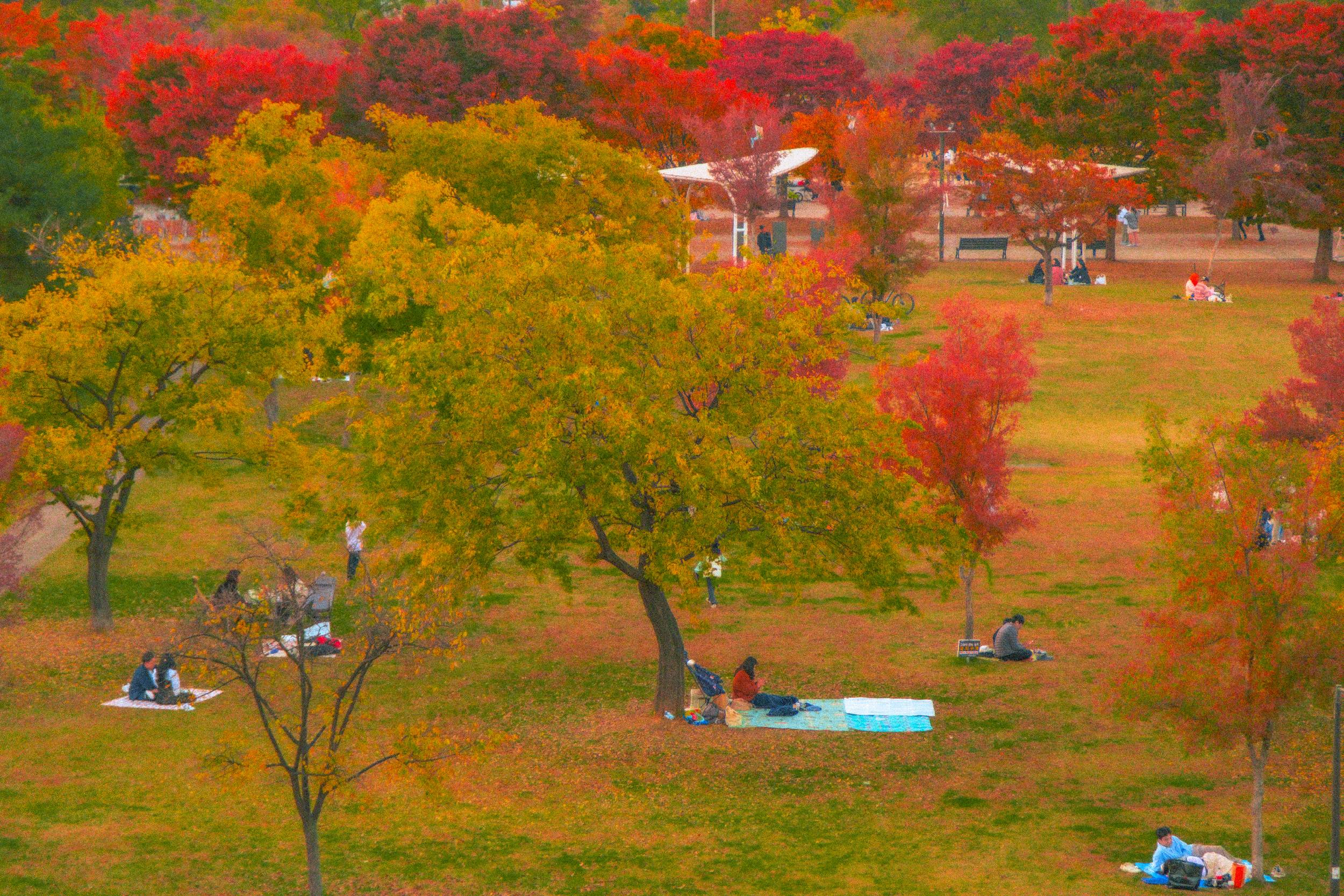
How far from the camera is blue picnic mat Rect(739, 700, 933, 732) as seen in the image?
920 inches

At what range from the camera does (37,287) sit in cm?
2759

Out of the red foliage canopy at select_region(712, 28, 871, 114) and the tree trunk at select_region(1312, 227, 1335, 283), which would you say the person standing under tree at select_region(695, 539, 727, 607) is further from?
the red foliage canopy at select_region(712, 28, 871, 114)

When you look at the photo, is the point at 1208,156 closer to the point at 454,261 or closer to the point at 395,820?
the point at 454,261

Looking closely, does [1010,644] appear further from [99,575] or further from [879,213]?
[879,213]

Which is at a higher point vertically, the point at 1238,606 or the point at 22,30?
the point at 22,30

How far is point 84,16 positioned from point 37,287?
286 ft

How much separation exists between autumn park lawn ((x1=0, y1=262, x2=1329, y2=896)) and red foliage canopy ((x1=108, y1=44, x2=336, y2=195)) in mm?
33049

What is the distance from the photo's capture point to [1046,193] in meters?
52.3

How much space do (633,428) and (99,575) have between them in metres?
11.8

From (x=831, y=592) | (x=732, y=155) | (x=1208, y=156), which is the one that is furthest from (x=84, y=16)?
(x=831, y=592)

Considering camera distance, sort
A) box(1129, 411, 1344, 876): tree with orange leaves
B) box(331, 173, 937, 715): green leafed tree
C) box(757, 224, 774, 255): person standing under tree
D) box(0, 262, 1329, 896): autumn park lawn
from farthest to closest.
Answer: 1. box(757, 224, 774, 255): person standing under tree
2. box(331, 173, 937, 715): green leafed tree
3. box(0, 262, 1329, 896): autumn park lawn
4. box(1129, 411, 1344, 876): tree with orange leaves

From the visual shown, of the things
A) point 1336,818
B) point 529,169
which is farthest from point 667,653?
point 529,169

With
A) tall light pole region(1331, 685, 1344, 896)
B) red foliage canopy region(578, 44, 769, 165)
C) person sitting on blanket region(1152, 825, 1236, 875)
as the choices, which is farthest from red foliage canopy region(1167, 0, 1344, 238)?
tall light pole region(1331, 685, 1344, 896)

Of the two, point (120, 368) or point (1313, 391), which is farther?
point (1313, 391)
